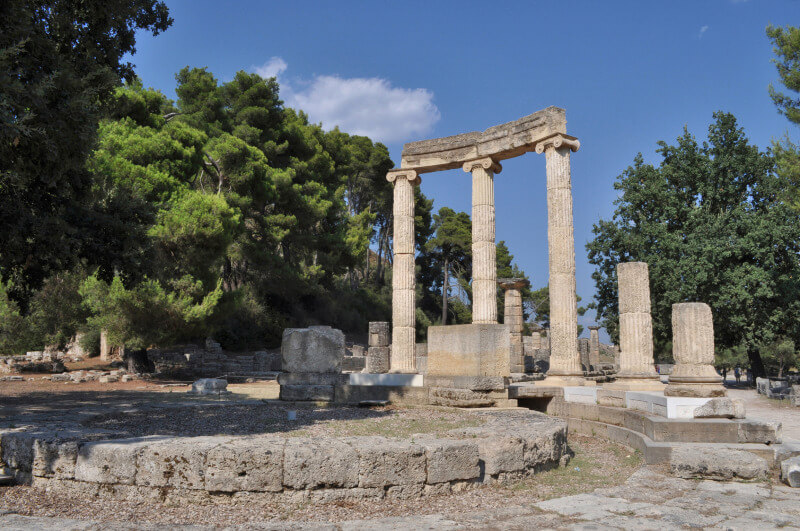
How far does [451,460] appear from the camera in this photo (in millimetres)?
5035

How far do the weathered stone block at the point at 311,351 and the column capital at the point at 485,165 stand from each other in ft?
20.9

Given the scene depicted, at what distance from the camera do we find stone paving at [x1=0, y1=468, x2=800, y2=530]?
4109 millimetres

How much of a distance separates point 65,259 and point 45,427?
3.99 metres

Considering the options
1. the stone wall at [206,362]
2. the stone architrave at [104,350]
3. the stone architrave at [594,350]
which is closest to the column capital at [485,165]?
the stone wall at [206,362]

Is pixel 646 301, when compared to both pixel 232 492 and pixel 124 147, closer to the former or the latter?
pixel 232 492

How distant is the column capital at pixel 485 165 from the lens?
1510 centimetres

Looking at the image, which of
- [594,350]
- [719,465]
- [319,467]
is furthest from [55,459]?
[594,350]

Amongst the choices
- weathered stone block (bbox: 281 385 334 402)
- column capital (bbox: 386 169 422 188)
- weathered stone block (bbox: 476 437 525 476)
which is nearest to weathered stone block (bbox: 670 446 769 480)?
weathered stone block (bbox: 476 437 525 476)

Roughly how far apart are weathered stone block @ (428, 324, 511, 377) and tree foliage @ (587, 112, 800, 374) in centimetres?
1269

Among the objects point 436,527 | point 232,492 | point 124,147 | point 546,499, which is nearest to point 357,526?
point 436,527

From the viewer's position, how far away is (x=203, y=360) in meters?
24.4

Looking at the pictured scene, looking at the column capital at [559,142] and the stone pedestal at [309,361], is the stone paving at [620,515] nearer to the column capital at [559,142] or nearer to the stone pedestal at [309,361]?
the stone pedestal at [309,361]

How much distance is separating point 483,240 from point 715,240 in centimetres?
1017

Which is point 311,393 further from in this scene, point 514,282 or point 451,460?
point 514,282
